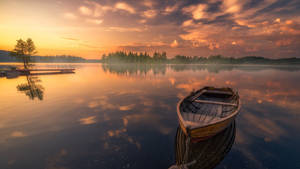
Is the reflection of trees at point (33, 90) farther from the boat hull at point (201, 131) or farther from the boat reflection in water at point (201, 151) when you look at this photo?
the boat hull at point (201, 131)

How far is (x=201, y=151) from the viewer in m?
7.21

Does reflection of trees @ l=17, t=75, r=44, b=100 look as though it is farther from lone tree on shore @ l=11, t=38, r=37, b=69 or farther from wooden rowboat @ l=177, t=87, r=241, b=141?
lone tree on shore @ l=11, t=38, r=37, b=69

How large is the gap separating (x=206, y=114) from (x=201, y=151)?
393cm

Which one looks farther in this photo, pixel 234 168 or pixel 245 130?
pixel 245 130

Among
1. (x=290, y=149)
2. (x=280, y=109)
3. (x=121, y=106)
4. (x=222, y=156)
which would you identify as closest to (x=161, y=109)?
(x=121, y=106)

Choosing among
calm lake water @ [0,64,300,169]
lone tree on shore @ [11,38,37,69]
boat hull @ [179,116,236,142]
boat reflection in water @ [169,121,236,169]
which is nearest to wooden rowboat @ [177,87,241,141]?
boat hull @ [179,116,236,142]

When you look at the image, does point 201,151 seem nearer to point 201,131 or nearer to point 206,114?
point 201,131

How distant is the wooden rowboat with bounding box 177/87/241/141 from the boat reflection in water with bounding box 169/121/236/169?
0.83 meters

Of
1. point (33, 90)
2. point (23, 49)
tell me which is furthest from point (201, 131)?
point (23, 49)

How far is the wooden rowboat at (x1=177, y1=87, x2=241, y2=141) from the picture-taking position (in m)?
6.35

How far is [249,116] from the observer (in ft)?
45.0

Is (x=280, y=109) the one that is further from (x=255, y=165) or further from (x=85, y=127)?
(x=85, y=127)

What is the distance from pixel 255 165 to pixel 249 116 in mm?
8542

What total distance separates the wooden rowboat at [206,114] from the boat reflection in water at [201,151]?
830mm
